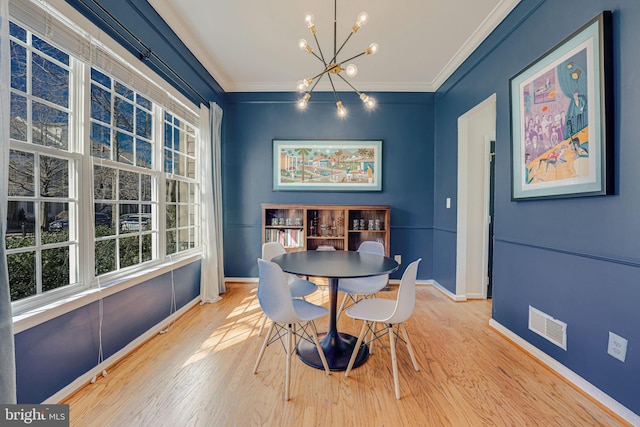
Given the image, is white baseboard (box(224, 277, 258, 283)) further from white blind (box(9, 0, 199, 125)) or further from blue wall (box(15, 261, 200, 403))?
white blind (box(9, 0, 199, 125))

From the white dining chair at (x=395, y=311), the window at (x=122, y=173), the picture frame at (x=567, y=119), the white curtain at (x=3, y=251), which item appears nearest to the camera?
the white curtain at (x=3, y=251)

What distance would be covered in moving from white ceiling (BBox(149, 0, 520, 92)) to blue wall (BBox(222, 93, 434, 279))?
0.36 m

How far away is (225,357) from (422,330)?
184cm

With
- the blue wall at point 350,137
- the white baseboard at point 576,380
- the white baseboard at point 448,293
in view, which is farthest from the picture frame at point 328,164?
the white baseboard at point 576,380

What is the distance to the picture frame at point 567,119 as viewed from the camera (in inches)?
60.2

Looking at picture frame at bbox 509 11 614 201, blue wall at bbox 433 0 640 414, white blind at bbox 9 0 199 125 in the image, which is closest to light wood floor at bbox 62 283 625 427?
blue wall at bbox 433 0 640 414

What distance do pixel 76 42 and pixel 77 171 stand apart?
821mm

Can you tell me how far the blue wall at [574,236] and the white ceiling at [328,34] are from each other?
1.31 ft

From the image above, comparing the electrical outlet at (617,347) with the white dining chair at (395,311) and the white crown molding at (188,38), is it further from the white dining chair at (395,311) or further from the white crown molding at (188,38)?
the white crown molding at (188,38)

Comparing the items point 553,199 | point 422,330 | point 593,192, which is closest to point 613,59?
point 593,192

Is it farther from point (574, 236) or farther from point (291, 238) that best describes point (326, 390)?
point (291, 238)

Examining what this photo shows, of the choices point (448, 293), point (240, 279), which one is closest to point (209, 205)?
point (240, 279)

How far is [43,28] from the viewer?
1477mm

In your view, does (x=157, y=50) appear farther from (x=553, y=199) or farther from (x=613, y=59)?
(x=553, y=199)
